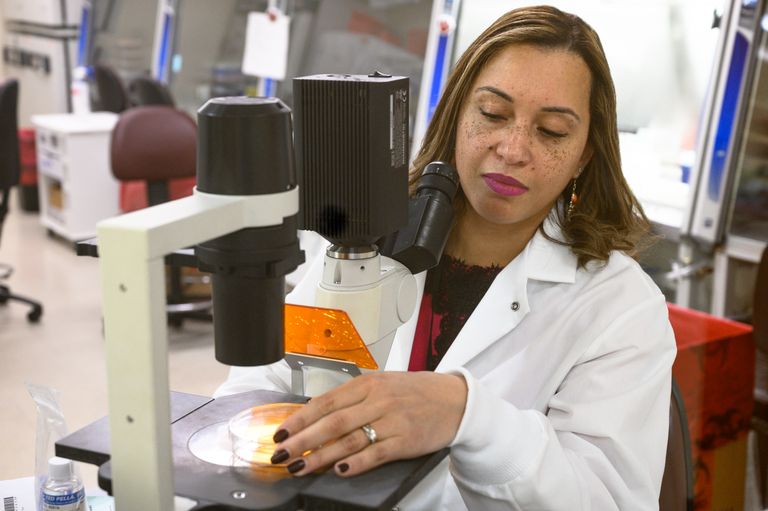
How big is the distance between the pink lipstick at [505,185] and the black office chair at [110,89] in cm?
452

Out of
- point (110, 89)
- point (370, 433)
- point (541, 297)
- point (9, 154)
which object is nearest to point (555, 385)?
point (541, 297)

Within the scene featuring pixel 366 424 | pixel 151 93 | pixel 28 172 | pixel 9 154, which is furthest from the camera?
pixel 28 172

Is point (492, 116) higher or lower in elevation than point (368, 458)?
higher

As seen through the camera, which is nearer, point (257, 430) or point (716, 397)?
point (257, 430)

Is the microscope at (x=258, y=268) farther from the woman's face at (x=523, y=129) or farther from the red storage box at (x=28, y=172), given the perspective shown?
the red storage box at (x=28, y=172)

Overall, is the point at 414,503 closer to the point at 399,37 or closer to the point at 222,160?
the point at 222,160

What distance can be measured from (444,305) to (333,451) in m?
0.67

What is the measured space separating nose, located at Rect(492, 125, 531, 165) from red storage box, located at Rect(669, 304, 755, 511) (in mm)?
1137

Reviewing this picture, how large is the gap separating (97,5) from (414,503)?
5.70 m

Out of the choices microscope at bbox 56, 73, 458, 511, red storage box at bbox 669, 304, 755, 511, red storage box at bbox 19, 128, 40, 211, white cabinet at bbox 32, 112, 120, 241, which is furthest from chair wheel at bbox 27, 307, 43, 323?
microscope at bbox 56, 73, 458, 511

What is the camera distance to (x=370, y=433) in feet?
2.59

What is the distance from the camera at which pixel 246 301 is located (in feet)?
2.56

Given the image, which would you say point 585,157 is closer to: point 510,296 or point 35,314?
point 510,296

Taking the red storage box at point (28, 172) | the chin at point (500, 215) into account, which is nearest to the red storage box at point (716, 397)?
the chin at point (500, 215)
